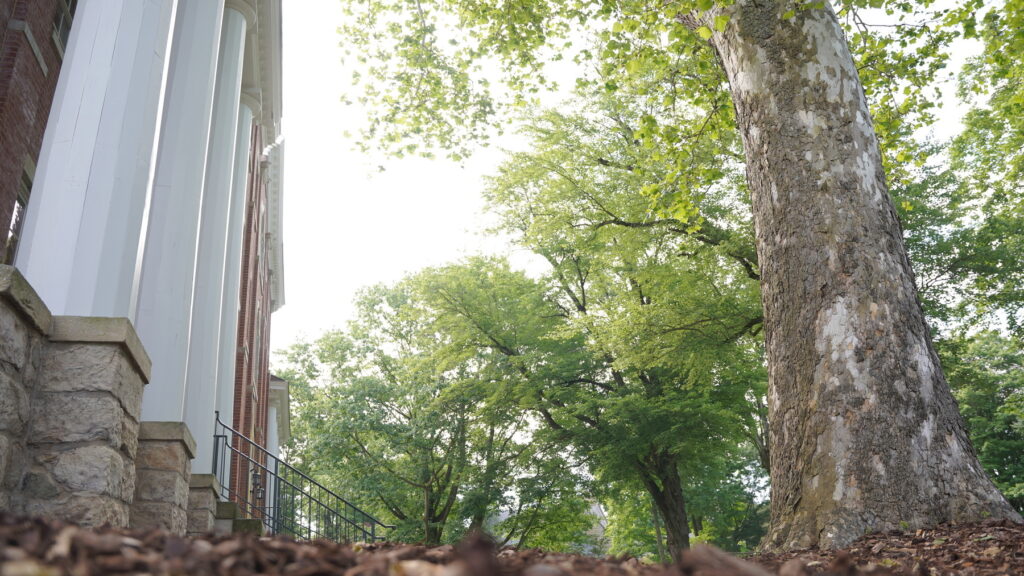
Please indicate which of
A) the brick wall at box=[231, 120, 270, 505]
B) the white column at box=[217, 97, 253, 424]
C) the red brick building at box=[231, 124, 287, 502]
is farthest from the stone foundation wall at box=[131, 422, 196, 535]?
the brick wall at box=[231, 120, 270, 505]

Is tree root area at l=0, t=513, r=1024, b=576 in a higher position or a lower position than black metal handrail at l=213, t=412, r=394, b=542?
lower

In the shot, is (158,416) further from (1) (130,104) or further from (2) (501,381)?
(2) (501,381)

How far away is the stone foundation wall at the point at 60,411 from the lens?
3846 mm

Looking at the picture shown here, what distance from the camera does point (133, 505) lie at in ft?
19.9

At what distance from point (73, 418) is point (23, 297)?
2.64ft

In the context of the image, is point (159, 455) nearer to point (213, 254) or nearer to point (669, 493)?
point (213, 254)

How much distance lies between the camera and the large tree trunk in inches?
181

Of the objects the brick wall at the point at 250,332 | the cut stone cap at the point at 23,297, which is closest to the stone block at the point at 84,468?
the cut stone cap at the point at 23,297

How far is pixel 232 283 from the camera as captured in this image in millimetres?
13719

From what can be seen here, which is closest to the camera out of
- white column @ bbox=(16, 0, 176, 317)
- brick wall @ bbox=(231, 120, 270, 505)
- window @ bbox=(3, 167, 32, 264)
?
white column @ bbox=(16, 0, 176, 317)

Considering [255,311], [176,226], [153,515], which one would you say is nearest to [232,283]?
[176,226]

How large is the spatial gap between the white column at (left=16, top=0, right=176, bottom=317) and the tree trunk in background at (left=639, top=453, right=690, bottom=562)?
16.9 meters

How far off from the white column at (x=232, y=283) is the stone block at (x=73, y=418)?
25.3 feet

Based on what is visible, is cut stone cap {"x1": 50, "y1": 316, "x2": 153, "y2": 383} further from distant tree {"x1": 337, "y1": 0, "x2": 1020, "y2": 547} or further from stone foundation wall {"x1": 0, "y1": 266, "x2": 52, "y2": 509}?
distant tree {"x1": 337, "y1": 0, "x2": 1020, "y2": 547}
